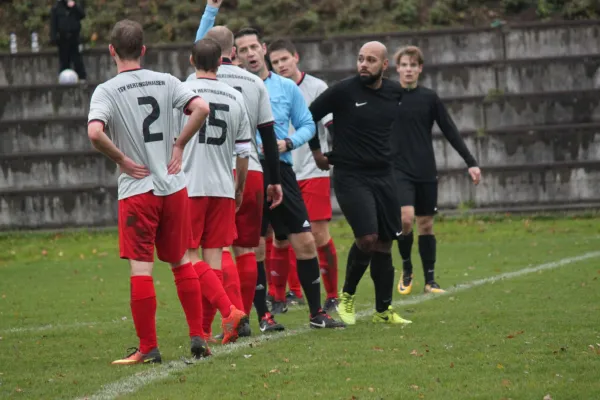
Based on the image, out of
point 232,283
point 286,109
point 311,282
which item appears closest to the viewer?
point 232,283

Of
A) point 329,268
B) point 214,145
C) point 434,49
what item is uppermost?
point 434,49

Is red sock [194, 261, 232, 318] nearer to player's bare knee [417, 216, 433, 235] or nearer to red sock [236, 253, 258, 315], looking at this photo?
red sock [236, 253, 258, 315]

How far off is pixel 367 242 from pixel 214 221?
59.2 inches

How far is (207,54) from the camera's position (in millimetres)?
9602

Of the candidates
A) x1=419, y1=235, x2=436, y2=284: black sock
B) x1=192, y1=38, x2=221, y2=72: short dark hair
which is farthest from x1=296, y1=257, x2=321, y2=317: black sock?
x1=419, y1=235, x2=436, y2=284: black sock

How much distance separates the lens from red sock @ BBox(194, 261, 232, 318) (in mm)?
9266

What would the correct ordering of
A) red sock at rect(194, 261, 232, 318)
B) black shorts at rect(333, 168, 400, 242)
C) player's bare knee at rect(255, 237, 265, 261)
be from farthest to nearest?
player's bare knee at rect(255, 237, 265, 261) < black shorts at rect(333, 168, 400, 242) < red sock at rect(194, 261, 232, 318)

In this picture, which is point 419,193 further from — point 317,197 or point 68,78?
point 68,78

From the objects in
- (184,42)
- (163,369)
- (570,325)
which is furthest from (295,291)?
(184,42)

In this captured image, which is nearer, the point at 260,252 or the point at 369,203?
the point at 369,203

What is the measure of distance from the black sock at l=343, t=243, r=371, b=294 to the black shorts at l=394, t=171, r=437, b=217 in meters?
3.45

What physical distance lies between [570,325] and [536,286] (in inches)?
148

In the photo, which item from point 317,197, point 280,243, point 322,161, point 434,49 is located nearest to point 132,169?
point 322,161

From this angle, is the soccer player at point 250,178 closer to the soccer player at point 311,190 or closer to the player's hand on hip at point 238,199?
the player's hand on hip at point 238,199
